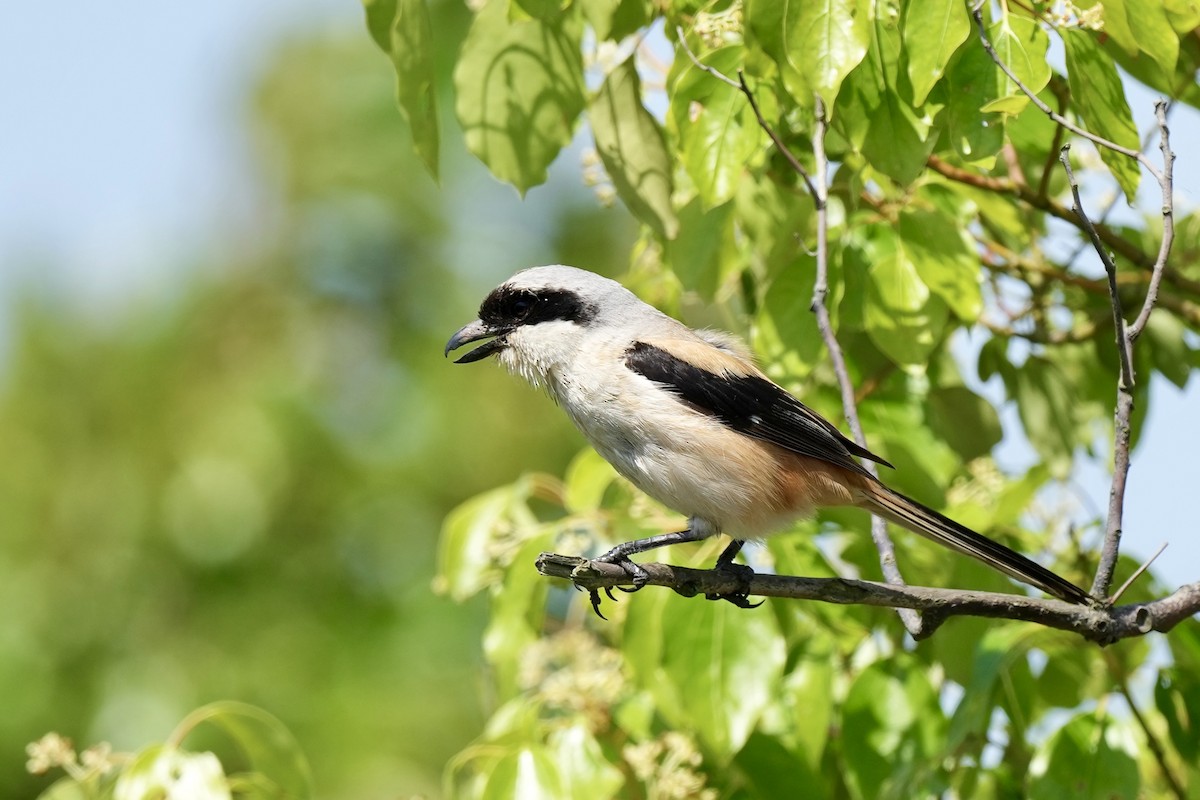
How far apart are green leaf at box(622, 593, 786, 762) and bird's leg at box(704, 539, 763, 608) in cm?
5

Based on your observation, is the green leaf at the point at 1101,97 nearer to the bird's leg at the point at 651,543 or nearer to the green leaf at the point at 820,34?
the green leaf at the point at 820,34

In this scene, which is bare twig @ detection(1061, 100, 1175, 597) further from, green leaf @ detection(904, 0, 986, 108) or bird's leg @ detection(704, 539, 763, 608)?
bird's leg @ detection(704, 539, 763, 608)

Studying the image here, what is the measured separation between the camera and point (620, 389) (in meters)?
3.55

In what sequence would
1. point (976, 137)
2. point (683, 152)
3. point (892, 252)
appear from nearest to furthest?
point (976, 137) < point (683, 152) < point (892, 252)

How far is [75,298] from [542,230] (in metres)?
4.43

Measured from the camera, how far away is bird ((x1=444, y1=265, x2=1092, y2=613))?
344cm

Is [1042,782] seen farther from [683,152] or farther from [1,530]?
[1,530]

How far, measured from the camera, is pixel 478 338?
3998 millimetres

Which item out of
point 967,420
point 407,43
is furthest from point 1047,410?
point 407,43

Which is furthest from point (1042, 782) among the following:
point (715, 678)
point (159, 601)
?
point (159, 601)

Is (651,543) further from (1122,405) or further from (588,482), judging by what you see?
(1122,405)

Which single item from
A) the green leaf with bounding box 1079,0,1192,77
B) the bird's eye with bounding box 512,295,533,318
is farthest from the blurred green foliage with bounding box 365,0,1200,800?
the bird's eye with bounding box 512,295,533,318

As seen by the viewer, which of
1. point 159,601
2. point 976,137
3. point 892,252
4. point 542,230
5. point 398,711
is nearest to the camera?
point 976,137

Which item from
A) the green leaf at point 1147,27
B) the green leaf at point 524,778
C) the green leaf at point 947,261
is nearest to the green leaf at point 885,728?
the green leaf at point 524,778
